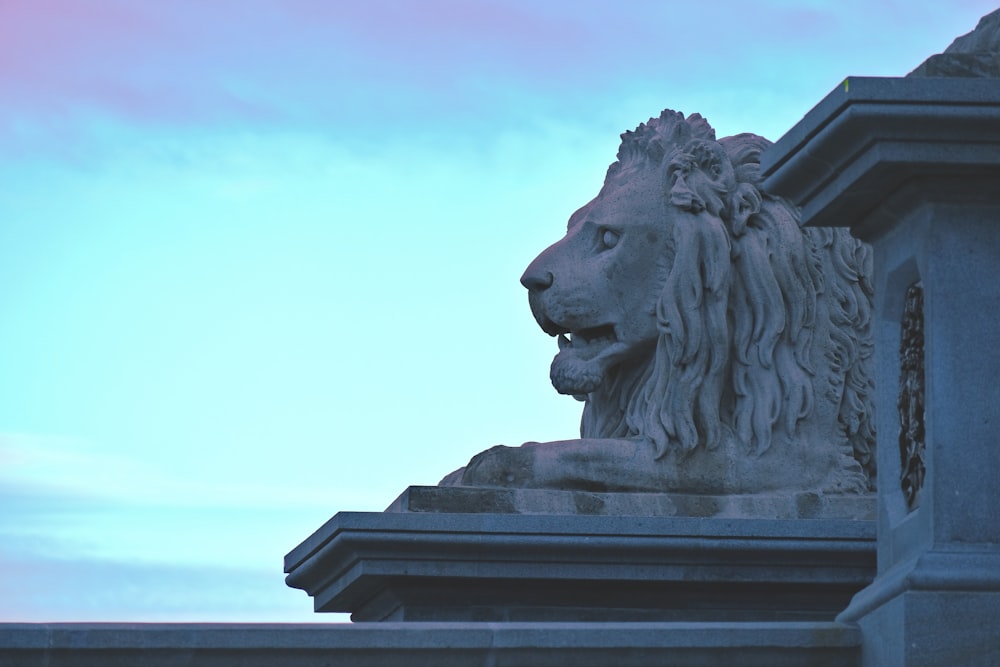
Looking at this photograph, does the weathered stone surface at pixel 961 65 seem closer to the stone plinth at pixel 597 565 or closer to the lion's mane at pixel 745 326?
the stone plinth at pixel 597 565

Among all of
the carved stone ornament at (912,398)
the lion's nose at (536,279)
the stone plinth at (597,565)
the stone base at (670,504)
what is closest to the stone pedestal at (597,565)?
the stone plinth at (597,565)

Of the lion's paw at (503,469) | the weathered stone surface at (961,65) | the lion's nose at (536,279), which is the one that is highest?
the lion's nose at (536,279)

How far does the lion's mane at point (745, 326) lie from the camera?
42.1ft

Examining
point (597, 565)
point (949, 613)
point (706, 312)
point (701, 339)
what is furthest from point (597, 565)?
point (949, 613)

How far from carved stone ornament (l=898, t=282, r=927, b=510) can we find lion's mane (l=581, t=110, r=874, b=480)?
4.49 metres

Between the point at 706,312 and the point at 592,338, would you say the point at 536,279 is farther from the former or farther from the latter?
the point at 706,312

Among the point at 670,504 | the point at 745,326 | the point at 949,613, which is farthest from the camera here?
the point at 745,326

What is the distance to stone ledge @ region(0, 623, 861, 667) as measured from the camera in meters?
7.76

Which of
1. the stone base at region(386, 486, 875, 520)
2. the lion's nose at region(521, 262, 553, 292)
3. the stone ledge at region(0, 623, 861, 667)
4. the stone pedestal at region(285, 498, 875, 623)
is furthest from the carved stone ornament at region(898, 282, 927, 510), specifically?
the lion's nose at region(521, 262, 553, 292)

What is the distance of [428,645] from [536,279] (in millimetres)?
5498

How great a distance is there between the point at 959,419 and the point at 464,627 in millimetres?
1730

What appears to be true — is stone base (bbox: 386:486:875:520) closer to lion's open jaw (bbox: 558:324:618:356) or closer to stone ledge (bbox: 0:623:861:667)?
lion's open jaw (bbox: 558:324:618:356)

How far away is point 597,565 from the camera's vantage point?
1180cm

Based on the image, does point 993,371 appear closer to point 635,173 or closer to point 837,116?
point 837,116
